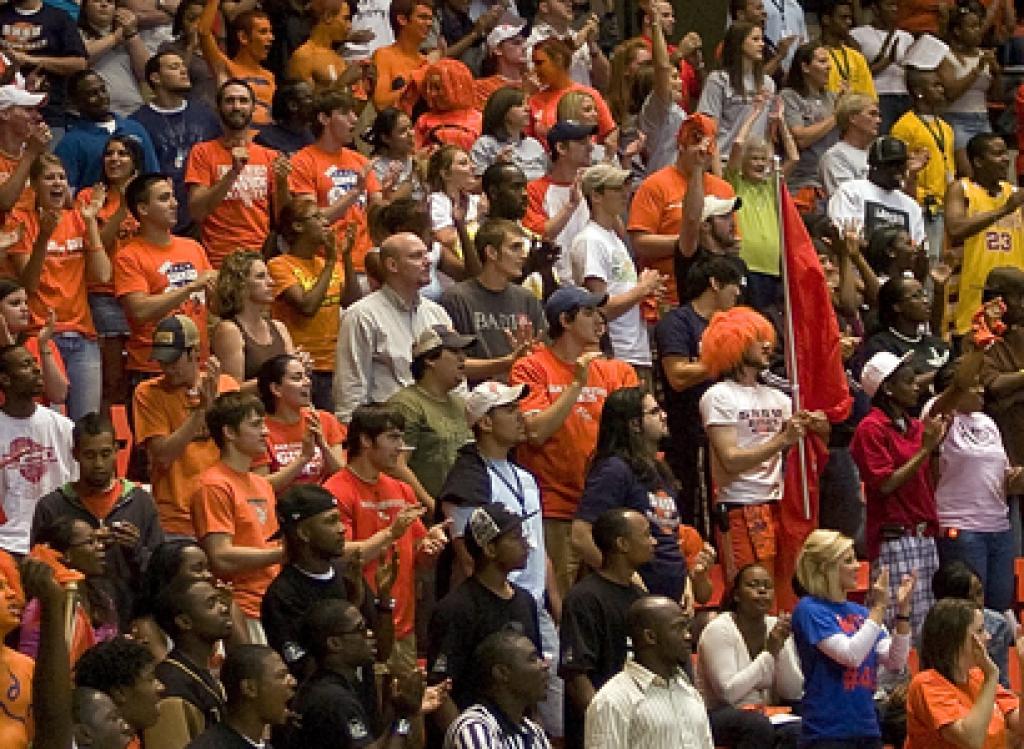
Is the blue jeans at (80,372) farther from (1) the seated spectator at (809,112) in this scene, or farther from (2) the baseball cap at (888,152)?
(1) the seated spectator at (809,112)

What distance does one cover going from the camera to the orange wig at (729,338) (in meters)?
12.5

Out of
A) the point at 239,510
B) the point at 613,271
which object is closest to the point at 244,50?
the point at 613,271

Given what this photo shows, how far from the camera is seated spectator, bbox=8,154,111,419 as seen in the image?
12391mm

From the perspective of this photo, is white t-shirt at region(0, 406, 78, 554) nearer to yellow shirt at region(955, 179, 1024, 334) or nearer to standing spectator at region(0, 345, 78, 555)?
standing spectator at region(0, 345, 78, 555)

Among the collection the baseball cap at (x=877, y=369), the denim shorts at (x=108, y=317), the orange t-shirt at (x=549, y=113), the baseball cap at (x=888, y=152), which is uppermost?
the denim shorts at (x=108, y=317)

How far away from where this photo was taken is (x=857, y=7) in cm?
1897

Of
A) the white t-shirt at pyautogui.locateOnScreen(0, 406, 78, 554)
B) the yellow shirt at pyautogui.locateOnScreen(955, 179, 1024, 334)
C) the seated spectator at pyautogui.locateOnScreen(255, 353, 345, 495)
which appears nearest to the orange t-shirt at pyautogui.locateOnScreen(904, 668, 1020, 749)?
the seated spectator at pyautogui.locateOnScreen(255, 353, 345, 495)

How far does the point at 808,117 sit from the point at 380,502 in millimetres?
6651

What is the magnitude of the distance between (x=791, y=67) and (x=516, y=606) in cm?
743

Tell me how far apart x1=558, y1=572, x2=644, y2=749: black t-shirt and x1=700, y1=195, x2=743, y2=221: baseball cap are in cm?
358

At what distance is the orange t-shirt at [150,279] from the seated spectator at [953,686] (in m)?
3.59

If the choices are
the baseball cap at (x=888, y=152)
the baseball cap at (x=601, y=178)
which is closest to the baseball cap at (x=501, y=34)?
the baseball cap at (x=888, y=152)

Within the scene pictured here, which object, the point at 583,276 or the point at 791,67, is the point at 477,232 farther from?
the point at 791,67

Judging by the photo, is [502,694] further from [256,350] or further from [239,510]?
[256,350]
